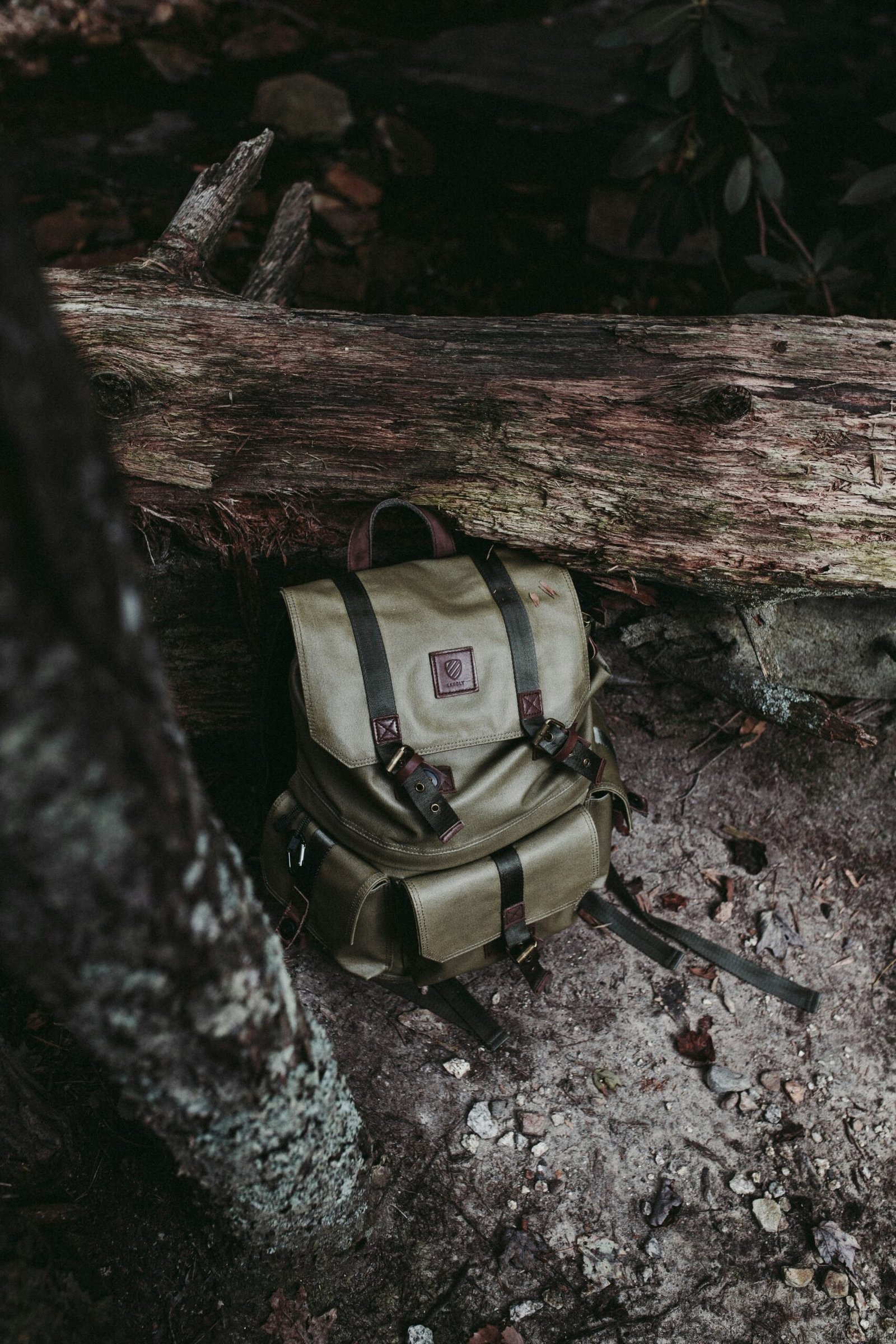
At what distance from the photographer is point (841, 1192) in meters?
2.27

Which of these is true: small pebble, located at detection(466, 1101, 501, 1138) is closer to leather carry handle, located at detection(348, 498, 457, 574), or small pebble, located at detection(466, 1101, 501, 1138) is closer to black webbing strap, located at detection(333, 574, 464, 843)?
black webbing strap, located at detection(333, 574, 464, 843)

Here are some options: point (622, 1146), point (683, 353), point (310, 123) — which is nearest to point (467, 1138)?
point (622, 1146)

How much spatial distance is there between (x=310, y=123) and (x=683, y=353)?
3844 mm

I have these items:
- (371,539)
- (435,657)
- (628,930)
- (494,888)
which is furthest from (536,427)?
(628,930)

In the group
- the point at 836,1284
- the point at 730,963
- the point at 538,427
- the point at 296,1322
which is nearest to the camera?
the point at 296,1322

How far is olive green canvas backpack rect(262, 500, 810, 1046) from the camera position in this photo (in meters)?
2.20

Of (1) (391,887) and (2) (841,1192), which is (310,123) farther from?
(2) (841,1192)

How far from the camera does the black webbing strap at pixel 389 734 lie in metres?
2.16

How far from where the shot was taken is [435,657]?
7.40 ft

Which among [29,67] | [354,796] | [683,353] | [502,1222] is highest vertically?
[29,67]

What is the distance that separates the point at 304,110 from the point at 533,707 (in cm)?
459

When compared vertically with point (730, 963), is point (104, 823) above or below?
above

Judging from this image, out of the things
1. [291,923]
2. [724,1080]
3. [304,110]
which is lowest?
[724,1080]

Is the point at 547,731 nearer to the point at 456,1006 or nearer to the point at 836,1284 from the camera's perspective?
the point at 456,1006
